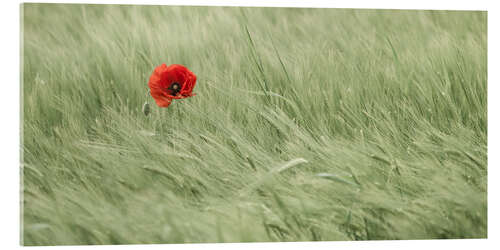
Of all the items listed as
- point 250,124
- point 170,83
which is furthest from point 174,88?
point 250,124

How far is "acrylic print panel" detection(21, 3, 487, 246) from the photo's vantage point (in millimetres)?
1711

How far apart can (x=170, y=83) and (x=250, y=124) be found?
0.28 meters

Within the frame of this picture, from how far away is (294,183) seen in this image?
69.4 inches

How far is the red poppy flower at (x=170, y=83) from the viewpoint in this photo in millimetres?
1879

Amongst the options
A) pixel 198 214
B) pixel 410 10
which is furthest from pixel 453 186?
pixel 198 214

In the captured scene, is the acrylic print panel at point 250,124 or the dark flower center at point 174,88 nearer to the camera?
the acrylic print panel at point 250,124

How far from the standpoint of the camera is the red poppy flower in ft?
6.16

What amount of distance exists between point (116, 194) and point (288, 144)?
53 centimetres

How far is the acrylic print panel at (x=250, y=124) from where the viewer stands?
1711 millimetres

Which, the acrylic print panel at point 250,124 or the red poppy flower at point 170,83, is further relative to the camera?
the red poppy flower at point 170,83

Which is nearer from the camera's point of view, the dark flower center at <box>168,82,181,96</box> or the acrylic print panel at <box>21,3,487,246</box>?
the acrylic print panel at <box>21,3,487,246</box>

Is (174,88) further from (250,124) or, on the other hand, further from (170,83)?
(250,124)
